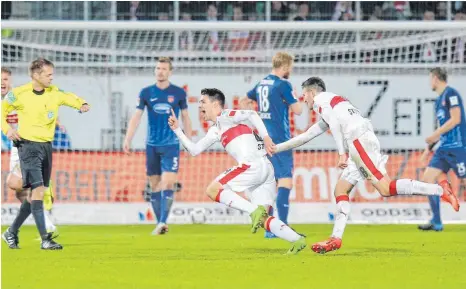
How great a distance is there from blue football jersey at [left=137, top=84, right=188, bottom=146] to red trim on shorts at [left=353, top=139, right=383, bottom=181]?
3.80m

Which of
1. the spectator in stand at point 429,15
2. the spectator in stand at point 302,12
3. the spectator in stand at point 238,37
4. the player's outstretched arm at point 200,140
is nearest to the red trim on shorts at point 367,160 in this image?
the player's outstretched arm at point 200,140

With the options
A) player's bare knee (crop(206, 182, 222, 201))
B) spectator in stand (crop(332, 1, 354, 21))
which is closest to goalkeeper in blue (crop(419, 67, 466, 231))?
player's bare knee (crop(206, 182, 222, 201))

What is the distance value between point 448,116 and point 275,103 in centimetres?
240

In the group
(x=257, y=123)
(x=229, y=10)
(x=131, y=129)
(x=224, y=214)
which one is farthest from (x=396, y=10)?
(x=257, y=123)

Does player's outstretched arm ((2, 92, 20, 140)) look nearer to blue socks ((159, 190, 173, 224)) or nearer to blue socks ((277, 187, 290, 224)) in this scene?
blue socks ((159, 190, 173, 224))

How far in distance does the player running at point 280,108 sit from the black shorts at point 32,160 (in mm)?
2925

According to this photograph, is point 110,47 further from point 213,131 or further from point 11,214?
point 213,131

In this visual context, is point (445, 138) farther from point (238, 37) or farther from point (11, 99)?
point (238, 37)

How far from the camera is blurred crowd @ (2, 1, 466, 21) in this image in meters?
20.1

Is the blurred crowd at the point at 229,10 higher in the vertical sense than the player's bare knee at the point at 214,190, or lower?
higher

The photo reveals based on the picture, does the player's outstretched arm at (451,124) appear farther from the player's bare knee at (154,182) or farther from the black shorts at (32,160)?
the black shorts at (32,160)

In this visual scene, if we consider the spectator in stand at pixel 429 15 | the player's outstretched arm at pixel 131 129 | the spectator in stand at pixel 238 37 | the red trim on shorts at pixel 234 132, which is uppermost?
the spectator in stand at pixel 429 15

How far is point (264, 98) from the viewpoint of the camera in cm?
1298

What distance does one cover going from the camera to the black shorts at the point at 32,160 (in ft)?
35.8
